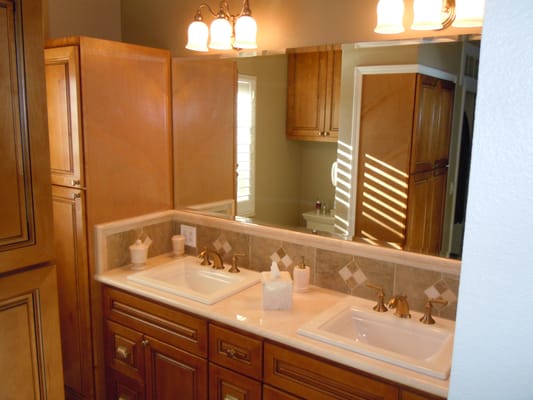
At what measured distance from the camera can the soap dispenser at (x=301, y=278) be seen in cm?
210

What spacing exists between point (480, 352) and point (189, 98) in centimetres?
225

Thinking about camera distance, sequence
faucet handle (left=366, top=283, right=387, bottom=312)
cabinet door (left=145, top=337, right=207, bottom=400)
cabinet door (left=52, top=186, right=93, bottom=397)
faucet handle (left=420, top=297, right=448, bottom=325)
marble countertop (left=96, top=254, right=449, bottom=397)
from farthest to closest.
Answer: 1. cabinet door (left=52, top=186, right=93, bottom=397)
2. cabinet door (left=145, top=337, right=207, bottom=400)
3. faucet handle (left=366, top=283, right=387, bottom=312)
4. faucet handle (left=420, top=297, right=448, bottom=325)
5. marble countertop (left=96, top=254, right=449, bottom=397)

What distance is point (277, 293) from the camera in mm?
1890

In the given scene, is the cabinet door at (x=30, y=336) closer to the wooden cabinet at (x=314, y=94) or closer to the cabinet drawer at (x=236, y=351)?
the cabinet drawer at (x=236, y=351)

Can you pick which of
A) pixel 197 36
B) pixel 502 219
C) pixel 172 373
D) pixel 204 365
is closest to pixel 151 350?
pixel 172 373

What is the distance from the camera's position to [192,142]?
264 centimetres

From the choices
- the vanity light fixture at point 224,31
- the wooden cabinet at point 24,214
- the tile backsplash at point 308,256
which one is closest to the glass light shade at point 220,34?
the vanity light fixture at point 224,31

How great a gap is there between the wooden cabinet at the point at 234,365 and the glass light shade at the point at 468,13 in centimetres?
142

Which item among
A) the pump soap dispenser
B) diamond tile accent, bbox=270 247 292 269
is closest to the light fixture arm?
diamond tile accent, bbox=270 247 292 269

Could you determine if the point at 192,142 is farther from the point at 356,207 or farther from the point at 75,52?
the point at 356,207

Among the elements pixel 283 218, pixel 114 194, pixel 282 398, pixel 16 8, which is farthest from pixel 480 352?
pixel 114 194

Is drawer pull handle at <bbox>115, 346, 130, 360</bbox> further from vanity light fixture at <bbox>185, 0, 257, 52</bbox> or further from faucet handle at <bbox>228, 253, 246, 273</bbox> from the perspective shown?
vanity light fixture at <bbox>185, 0, 257, 52</bbox>

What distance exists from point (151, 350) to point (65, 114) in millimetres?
1225

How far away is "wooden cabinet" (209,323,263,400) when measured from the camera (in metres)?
1.78
